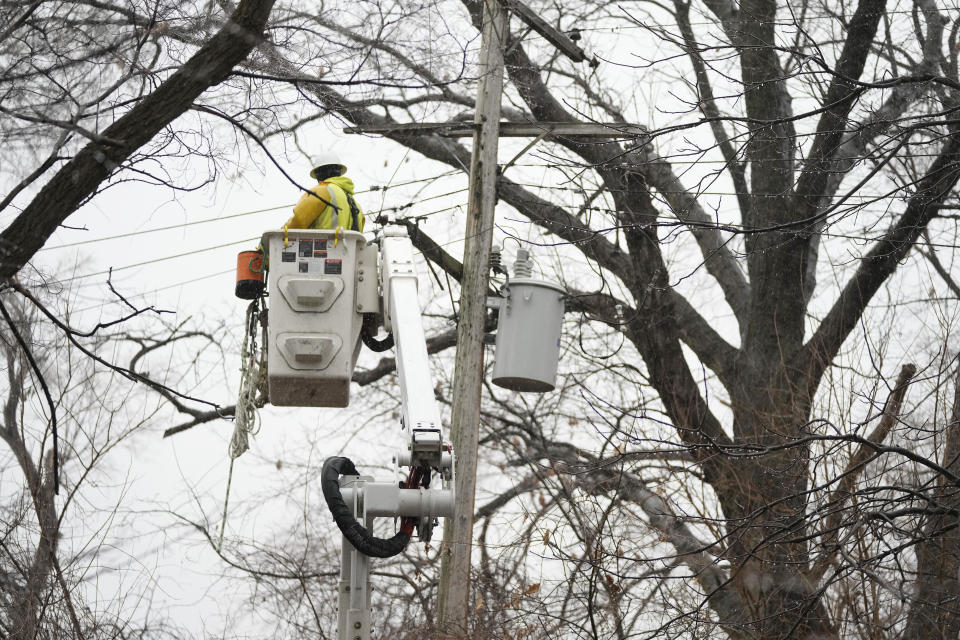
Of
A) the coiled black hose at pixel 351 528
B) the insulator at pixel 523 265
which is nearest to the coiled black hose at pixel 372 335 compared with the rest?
the coiled black hose at pixel 351 528

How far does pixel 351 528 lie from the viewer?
6570mm

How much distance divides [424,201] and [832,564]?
20.9 feet

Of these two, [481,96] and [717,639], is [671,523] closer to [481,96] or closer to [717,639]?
[717,639]

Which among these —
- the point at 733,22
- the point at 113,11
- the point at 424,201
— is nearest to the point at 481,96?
the point at 424,201

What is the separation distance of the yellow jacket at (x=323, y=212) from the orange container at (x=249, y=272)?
0.39 metres

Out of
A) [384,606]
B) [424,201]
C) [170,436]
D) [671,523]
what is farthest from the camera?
[170,436]

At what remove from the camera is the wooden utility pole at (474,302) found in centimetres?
1058

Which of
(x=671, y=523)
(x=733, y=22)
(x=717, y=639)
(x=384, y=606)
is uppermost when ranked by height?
(x=733, y=22)

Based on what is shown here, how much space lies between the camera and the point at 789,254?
13.7 metres

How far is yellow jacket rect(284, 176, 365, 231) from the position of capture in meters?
7.91

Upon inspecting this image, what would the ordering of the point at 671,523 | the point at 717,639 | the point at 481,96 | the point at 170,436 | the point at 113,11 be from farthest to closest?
the point at 170,436 < the point at 481,96 < the point at 671,523 < the point at 717,639 < the point at 113,11

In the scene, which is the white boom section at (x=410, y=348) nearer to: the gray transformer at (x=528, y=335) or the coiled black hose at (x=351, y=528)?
the coiled black hose at (x=351, y=528)

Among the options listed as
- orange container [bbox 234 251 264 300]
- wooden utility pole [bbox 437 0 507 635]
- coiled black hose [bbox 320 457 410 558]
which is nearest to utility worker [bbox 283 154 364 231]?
orange container [bbox 234 251 264 300]

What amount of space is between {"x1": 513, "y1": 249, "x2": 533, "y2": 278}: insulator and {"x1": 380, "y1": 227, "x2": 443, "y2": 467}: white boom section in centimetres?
302
